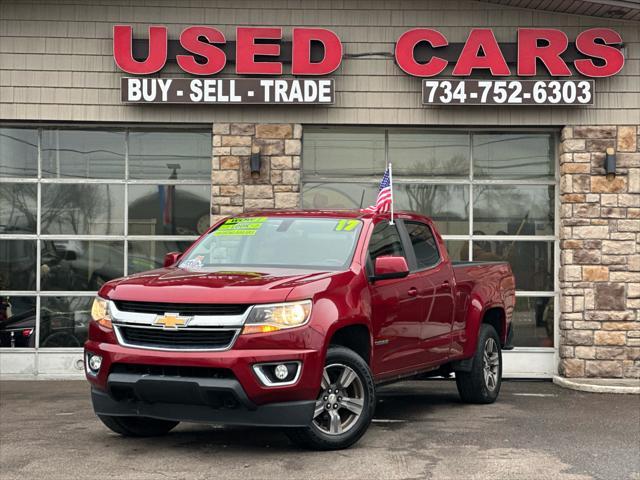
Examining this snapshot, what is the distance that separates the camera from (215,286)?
7.00 meters

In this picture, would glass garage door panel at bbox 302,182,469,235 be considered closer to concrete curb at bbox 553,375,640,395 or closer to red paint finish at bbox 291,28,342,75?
red paint finish at bbox 291,28,342,75

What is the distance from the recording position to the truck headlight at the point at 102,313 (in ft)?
23.9

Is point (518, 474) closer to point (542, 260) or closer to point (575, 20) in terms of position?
point (542, 260)

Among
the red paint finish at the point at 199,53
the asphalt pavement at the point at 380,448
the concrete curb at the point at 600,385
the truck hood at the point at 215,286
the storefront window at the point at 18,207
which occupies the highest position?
the red paint finish at the point at 199,53

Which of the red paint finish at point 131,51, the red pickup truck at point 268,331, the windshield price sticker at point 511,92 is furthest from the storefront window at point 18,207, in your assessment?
the windshield price sticker at point 511,92

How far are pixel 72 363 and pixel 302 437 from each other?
6647 millimetres

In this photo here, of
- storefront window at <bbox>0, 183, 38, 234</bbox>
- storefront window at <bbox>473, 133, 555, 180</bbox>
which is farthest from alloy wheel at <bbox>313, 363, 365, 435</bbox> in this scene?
storefront window at <bbox>0, 183, 38, 234</bbox>

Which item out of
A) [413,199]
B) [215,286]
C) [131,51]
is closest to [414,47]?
[413,199]

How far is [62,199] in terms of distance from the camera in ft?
43.1

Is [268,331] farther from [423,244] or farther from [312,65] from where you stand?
[312,65]

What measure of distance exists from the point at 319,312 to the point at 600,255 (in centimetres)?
Result: 677

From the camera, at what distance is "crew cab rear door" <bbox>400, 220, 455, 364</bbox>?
8.81 metres

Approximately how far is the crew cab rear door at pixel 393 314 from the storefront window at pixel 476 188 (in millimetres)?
4420

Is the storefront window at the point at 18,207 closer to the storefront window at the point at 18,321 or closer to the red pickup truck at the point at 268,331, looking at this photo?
the storefront window at the point at 18,321
